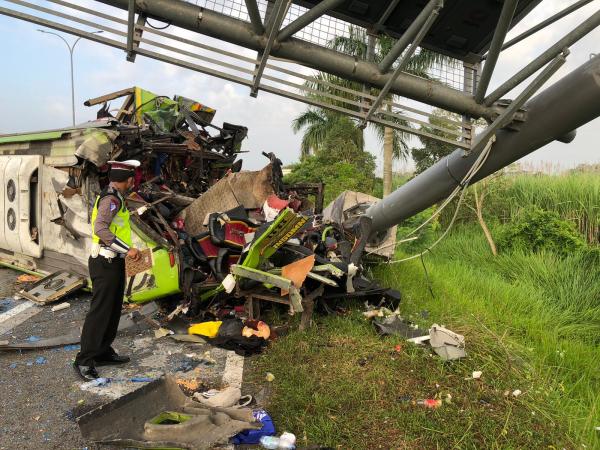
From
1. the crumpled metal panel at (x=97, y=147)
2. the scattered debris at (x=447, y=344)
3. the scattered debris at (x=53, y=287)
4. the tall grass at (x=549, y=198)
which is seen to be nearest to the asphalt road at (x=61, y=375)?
the scattered debris at (x=53, y=287)

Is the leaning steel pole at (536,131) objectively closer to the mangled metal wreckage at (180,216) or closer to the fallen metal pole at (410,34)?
the fallen metal pole at (410,34)

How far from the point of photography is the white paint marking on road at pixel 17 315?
227 inches

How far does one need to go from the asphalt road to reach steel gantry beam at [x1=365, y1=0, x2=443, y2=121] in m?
2.82

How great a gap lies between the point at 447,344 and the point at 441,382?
56 centimetres

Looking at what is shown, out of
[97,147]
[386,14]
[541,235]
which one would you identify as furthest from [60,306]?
[541,235]

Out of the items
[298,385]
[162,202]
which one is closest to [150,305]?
[162,202]

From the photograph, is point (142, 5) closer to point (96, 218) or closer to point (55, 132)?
point (96, 218)

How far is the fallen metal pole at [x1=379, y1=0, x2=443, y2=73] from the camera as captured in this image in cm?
319

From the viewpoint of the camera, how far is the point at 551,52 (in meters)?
3.47

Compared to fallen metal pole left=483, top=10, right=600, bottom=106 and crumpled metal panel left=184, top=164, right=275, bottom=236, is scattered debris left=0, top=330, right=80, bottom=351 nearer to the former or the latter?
crumpled metal panel left=184, top=164, right=275, bottom=236

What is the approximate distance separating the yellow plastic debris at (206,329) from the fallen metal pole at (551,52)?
3755mm

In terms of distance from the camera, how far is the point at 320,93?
3.73m

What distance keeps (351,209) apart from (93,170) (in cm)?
420

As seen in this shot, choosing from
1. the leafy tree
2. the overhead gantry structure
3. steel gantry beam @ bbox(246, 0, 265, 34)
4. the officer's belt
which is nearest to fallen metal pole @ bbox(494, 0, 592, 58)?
the overhead gantry structure
